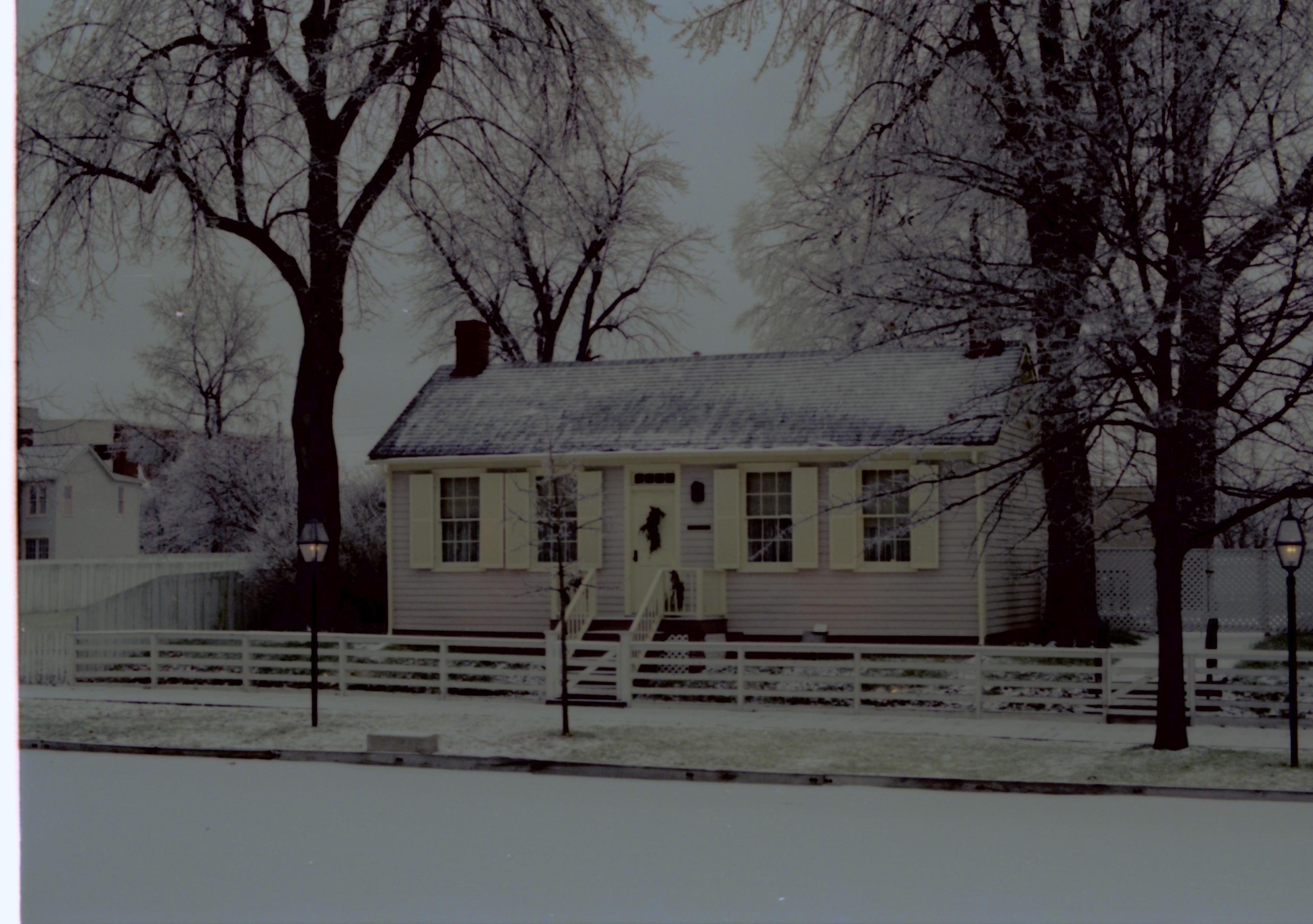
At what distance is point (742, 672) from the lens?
1636cm

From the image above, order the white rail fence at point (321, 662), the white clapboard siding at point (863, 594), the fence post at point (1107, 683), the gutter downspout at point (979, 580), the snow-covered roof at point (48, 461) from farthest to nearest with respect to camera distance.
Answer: the white clapboard siding at point (863, 594), the gutter downspout at point (979, 580), the white rail fence at point (321, 662), the snow-covered roof at point (48, 461), the fence post at point (1107, 683)

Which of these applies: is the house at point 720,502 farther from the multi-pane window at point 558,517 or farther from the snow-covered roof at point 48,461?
the snow-covered roof at point 48,461

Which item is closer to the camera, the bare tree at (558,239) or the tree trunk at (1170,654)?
the tree trunk at (1170,654)

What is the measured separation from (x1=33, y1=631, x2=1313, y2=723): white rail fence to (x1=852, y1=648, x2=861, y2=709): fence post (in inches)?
0.9

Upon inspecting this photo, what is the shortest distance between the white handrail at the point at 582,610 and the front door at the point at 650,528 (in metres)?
0.53

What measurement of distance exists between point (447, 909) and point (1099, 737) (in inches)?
335

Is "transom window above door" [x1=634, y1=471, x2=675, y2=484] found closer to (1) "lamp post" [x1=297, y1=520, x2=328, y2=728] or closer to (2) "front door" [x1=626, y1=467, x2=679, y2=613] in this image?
(2) "front door" [x1=626, y1=467, x2=679, y2=613]

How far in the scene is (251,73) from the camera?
2100 cm

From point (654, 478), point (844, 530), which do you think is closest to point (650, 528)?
point (654, 478)

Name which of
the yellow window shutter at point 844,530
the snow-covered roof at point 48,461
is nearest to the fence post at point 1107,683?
the yellow window shutter at point 844,530

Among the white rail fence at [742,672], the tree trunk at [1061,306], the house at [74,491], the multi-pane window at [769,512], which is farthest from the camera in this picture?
the multi-pane window at [769,512]

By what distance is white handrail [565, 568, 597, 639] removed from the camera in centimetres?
2006

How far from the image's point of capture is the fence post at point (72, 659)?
2020 cm

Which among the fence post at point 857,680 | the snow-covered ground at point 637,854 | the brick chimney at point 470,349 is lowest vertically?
the snow-covered ground at point 637,854
